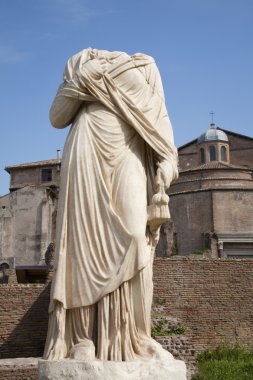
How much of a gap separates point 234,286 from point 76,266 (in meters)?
16.6

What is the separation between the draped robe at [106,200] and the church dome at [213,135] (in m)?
43.2

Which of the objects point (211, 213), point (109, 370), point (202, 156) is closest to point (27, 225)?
point (211, 213)

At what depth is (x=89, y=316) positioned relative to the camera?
3855 millimetres

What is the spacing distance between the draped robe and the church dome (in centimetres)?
4316

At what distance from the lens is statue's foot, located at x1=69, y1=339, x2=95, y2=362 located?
3.65 meters

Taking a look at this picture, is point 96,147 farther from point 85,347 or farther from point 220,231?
point 220,231

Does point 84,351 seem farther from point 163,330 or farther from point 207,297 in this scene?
point 207,297

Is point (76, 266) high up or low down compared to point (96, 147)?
down

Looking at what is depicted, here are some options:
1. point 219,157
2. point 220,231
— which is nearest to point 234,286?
point 220,231

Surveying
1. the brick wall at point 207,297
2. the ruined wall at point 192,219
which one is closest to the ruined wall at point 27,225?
the ruined wall at point 192,219

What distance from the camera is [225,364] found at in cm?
1553

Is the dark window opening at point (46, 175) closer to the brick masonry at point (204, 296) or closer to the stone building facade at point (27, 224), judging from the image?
the stone building facade at point (27, 224)

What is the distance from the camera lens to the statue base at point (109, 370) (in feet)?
11.7

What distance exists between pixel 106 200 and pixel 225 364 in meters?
12.6
